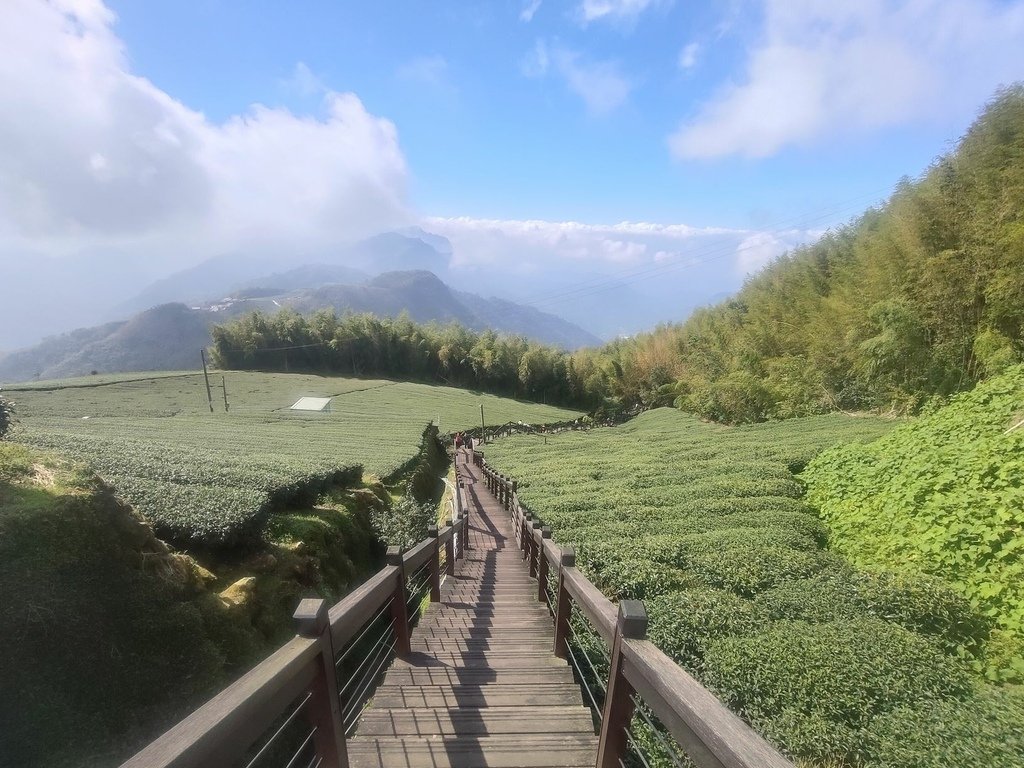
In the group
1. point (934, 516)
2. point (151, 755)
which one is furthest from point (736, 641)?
point (151, 755)

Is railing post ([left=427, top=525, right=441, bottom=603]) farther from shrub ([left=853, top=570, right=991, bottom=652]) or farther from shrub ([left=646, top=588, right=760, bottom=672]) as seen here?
shrub ([left=853, top=570, right=991, bottom=652])

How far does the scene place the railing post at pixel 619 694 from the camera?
1.91 metres

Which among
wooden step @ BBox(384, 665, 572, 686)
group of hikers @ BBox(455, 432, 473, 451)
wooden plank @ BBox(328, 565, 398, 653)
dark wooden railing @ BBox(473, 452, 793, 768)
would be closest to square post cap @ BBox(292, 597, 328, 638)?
wooden plank @ BBox(328, 565, 398, 653)

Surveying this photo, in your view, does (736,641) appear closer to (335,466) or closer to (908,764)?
(908,764)

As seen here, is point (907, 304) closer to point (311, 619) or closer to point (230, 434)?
point (311, 619)

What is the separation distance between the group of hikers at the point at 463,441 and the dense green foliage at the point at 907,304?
15.4 metres

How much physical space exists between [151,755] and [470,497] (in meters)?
14.3

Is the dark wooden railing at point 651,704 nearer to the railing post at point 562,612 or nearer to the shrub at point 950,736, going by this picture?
the railing post at point 562,612

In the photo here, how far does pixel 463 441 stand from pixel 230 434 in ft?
45.6

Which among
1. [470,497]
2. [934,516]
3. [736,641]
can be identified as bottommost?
[470,497]

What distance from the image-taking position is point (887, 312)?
15.3 meters

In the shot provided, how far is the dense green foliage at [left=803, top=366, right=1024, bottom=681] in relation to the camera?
4270 mm

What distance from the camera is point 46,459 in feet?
16.4

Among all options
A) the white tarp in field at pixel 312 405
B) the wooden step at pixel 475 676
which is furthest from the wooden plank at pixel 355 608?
the white tarp in field at pixel 312 405
